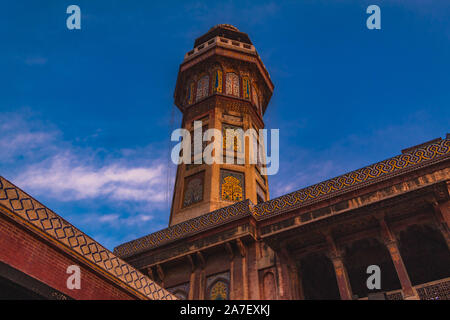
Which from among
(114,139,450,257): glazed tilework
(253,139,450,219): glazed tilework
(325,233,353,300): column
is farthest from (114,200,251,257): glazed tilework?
(325,233,353,300): column

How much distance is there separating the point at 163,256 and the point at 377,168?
7.63m

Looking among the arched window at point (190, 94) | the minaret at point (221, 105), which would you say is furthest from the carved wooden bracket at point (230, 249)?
the arched window at point (190, 94)

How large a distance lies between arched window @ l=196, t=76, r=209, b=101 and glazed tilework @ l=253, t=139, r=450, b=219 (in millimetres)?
8699

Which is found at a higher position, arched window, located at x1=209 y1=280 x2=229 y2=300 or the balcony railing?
arched window, located at x1=209 y1=280 x2=229 y2=300

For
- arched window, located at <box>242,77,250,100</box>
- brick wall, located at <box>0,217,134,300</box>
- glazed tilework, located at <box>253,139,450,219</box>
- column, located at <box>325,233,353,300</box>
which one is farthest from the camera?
arched window, located at <box>242,77,250,100</box>

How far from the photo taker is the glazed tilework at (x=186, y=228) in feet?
44.2

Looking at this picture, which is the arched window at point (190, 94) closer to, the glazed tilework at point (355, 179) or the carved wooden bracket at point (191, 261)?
the glazed tilework at point (355, 179)

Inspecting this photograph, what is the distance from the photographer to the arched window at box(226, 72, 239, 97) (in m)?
20.3

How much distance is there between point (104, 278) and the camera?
899 centimetres

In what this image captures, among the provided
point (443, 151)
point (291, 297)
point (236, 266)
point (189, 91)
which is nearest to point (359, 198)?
point (443, 151)

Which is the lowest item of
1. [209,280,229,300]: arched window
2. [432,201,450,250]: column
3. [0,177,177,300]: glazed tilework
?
[0,177,177,300]: glazed tilework

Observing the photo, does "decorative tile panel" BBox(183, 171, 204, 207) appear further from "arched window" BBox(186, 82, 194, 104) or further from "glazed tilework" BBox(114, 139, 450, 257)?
"arched window" BBox(186, 82, 194, 104)

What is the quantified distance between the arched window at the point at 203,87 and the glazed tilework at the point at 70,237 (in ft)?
39.2
